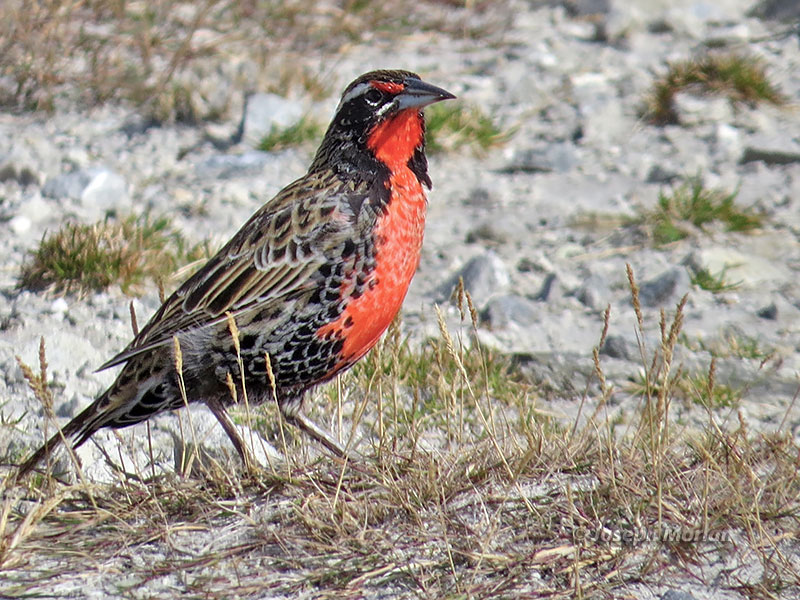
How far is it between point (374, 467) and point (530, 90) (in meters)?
5.21

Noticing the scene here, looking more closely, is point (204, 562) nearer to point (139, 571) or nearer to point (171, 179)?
point (139, 571)

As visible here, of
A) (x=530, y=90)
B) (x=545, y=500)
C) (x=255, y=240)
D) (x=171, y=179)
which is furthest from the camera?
(x=530, y=90)

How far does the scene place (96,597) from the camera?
3.77 m

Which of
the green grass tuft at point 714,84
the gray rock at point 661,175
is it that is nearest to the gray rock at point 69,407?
the gray rock at point 661,175

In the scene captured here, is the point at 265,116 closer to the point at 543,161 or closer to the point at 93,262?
the point at 543,161

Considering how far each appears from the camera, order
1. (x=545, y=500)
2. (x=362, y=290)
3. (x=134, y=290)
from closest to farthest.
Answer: (x=545, y=500)
(x=362, y=290)
(x=134, y=290)

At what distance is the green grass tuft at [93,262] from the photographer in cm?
630

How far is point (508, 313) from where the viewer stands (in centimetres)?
644

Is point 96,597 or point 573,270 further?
point 573,270

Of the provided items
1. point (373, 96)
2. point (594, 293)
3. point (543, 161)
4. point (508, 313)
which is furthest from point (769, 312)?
point (373, 96)

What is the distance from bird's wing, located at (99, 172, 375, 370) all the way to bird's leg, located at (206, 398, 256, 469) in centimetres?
31

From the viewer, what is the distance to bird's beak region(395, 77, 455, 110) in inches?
186

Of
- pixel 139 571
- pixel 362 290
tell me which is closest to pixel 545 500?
pixel 362 290

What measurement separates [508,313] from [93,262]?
210cm
